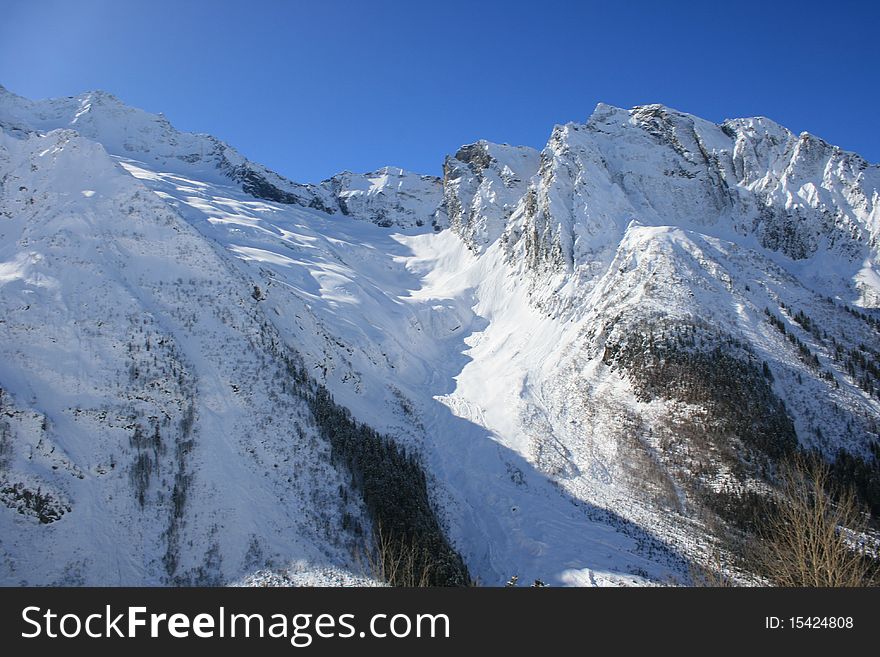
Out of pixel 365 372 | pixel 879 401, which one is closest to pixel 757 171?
pixel 879 401

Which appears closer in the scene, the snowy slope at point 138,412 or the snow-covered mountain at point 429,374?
the snowy slope at point 138,412

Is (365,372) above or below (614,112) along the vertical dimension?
below

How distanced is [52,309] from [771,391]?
208 feet

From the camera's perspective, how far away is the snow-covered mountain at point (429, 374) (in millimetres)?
31703

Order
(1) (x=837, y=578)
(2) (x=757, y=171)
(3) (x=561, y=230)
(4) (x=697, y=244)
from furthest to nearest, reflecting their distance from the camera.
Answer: (2) (x=757, y=171) → (3) (x=561, y=230) → (4) (x=697, y=244) → (1) (x=837, y=578)

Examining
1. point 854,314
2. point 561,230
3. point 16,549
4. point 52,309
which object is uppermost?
point 561,230

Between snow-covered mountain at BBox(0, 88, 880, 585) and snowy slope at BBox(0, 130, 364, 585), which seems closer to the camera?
snowy slope at BBox(0, 130, 364, 585)

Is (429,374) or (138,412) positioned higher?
(429,374)

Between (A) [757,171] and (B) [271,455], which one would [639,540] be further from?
(A) [757,171]

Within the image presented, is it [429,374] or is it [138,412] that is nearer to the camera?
[138,412]

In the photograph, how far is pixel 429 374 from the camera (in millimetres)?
69688

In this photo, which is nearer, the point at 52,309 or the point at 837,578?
the point at 837,578

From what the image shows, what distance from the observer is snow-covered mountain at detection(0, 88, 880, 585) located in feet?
104

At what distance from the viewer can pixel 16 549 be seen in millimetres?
26953
